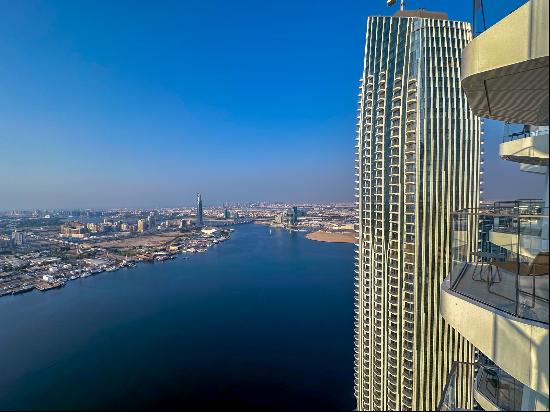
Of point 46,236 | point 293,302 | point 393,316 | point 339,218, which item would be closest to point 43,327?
point 293,302

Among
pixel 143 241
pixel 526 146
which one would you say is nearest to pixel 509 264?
pixel 526 146

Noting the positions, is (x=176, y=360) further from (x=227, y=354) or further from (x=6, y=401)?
(x=6, y=401)

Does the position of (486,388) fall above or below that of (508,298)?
below

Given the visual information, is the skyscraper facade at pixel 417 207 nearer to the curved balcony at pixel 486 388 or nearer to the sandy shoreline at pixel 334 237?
the curved balcony at pixel 486 388

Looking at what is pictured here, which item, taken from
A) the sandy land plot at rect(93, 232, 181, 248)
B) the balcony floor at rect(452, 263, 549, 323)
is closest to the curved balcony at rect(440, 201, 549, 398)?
the balcony floor at rect(452, 263, 549, 323)

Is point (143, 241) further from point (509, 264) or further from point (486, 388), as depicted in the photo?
point (509, 264)

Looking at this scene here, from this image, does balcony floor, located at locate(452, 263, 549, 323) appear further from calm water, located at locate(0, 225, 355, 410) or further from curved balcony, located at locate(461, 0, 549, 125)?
calm water, located at locate(0, 225, 355, 410)
